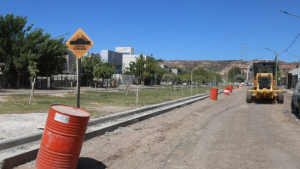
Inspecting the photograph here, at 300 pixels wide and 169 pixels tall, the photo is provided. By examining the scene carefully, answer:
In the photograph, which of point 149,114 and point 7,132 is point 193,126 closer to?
point 149,114

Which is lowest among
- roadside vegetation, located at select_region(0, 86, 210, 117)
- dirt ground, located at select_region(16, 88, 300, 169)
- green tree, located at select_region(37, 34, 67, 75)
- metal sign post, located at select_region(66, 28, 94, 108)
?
dirt ground, located at select_region(16, 88, 300, 169)

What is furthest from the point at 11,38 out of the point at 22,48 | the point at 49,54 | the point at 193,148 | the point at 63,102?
the point at 193,148

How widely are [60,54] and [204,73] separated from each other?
164ft

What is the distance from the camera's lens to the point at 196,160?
6.73 m

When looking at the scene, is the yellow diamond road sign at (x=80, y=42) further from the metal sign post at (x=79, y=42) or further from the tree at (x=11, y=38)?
the tree at (x=11, y=38)

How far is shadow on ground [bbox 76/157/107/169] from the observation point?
6133mm

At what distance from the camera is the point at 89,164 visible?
6301 millimetres

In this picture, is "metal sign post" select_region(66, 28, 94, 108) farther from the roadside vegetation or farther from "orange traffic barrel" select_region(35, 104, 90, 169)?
"orange traffic barrel" select_region(35, 104, 90, 169)

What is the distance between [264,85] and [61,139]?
73.7ft

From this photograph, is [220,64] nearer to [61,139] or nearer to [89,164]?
[89,164]

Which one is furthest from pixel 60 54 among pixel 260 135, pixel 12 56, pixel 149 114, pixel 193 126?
pixel 260 135

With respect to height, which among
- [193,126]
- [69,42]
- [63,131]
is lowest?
[193,126]

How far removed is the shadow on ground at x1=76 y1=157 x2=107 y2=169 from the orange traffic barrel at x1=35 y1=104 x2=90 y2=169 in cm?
90

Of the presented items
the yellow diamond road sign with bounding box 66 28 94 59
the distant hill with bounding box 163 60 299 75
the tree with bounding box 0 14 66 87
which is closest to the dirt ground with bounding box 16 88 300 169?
the yellow diamond road sign with bounding box 66 28 94 59
